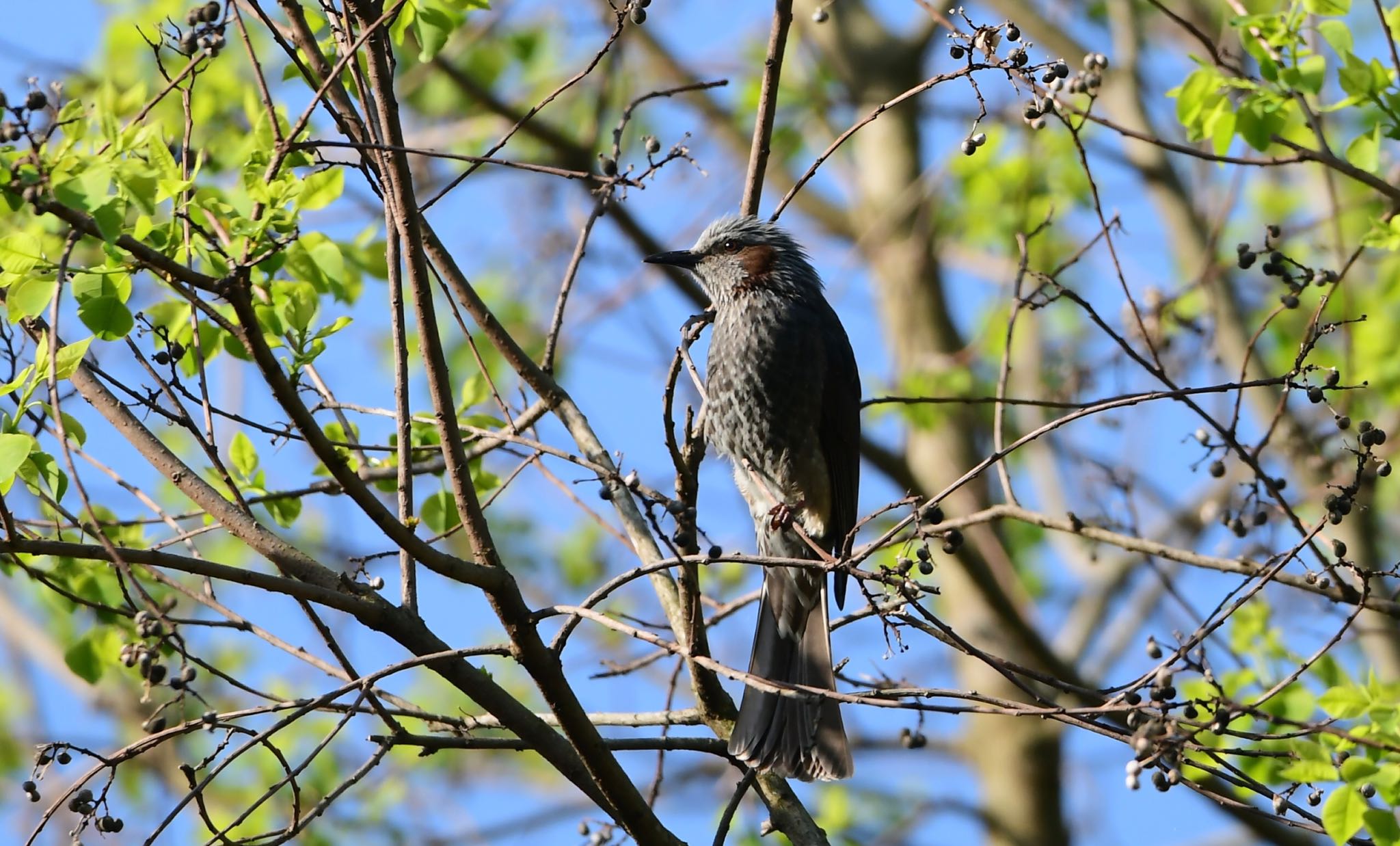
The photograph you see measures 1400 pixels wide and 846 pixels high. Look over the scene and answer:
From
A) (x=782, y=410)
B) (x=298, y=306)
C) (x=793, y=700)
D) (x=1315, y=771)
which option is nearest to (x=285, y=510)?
(x=298, y=306)

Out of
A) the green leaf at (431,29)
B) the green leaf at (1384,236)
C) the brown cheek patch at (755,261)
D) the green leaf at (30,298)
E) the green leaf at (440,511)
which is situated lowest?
the green leaf at (30,298)

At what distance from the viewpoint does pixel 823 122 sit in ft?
27.6

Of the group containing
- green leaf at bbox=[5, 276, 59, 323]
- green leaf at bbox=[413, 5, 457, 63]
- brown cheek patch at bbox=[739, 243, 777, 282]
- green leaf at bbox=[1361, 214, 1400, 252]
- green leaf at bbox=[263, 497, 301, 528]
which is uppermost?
brown cheek patch at bbox=[739, 243, 777, 282]

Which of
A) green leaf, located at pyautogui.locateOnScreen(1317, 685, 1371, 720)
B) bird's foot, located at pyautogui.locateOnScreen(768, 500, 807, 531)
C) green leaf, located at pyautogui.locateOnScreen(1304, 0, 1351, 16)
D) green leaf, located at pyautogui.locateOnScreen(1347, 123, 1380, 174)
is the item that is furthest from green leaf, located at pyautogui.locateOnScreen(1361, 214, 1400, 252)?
bird's foot, located at pyautogui.locateOnScreen(768, 500, 807, 531)

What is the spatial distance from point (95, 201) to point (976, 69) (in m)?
1.58

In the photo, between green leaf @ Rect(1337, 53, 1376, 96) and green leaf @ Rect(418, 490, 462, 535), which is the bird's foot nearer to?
green leaf @ Rect(418, 490, 462, 535)

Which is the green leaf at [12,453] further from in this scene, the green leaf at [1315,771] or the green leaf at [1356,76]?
the green leaf at [1356,76]

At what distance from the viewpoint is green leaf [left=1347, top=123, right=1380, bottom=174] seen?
3.13 metres

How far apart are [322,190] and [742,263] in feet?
6.08

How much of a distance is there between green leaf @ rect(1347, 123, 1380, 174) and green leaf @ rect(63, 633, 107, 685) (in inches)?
130

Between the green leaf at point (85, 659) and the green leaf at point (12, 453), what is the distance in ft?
3.98

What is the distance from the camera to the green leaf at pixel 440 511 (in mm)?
3496

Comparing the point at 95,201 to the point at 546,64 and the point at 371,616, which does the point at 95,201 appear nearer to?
the point at 371,616

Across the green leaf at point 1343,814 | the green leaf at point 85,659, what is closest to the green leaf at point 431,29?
the green leaf at point 85,659
